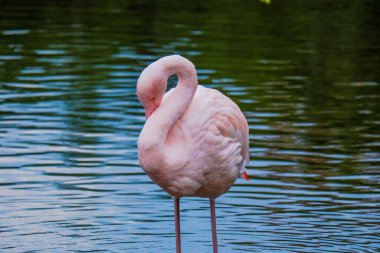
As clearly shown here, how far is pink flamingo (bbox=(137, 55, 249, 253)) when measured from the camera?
6.75m

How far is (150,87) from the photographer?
6.66m

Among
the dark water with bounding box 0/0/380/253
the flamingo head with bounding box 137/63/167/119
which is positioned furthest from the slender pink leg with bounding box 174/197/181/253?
the flamingo head with bounding box 137/63/167/119

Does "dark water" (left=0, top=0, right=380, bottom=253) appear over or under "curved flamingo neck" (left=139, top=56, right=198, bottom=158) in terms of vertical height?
under

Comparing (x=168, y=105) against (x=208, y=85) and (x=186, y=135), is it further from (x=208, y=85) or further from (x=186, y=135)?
(x=208, y=85)

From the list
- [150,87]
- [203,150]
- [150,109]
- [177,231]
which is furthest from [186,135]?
[177,231]

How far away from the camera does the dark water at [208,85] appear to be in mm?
8672

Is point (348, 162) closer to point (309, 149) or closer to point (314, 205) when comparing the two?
point (309, 149)

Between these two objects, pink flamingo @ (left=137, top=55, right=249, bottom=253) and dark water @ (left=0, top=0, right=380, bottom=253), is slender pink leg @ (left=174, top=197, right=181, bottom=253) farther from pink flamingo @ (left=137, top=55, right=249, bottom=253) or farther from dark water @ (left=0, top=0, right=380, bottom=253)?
dark water @ (left=0, top=0, right=380, bottom=253)

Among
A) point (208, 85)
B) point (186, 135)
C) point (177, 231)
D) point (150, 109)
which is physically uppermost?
point (150, 109)

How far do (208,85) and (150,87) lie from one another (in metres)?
9.09

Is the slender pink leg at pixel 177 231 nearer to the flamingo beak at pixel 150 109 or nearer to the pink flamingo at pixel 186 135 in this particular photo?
the pink flamingo at pixel 186 135

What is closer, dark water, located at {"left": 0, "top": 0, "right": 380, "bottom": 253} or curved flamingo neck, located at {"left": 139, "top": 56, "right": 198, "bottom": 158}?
curved flamingo neck, located at {"left": 139, "top": 56, "right": 198, "bottom": 158}

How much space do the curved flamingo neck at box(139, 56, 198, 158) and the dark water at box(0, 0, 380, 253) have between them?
60.9 inches

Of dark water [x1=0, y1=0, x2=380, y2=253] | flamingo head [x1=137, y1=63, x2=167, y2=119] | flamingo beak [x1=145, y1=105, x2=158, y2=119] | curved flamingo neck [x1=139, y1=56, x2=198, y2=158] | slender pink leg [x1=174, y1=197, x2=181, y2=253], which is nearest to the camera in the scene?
flamingo head [x1=137, y1=63, x2=167, y2=119]
